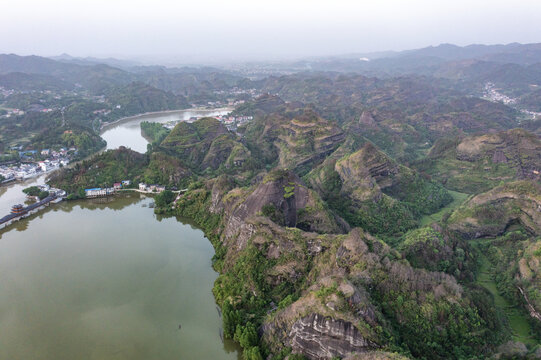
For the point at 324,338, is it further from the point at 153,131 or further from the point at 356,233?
the point at 153,131

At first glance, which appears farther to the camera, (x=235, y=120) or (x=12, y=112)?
(x=235, y=120)

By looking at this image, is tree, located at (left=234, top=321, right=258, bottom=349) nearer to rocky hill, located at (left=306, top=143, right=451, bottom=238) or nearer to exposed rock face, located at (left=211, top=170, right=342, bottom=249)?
exposed rock face, located at (left=211, top=170, right=342, bottom=249)

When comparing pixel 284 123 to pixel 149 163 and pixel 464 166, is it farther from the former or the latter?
pixel 464 166

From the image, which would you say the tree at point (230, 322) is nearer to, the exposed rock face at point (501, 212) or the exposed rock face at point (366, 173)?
the exposed rock face at point (366, 173)

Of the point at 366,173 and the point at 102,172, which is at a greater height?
the point at 366,173

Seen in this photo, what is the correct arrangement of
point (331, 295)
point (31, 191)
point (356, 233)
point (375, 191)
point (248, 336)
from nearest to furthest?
point (331, 295), point (248, 336), point (356, 233), point (375, 191), point (31, 191)

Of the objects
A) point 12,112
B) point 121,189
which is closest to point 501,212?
point 121,189
